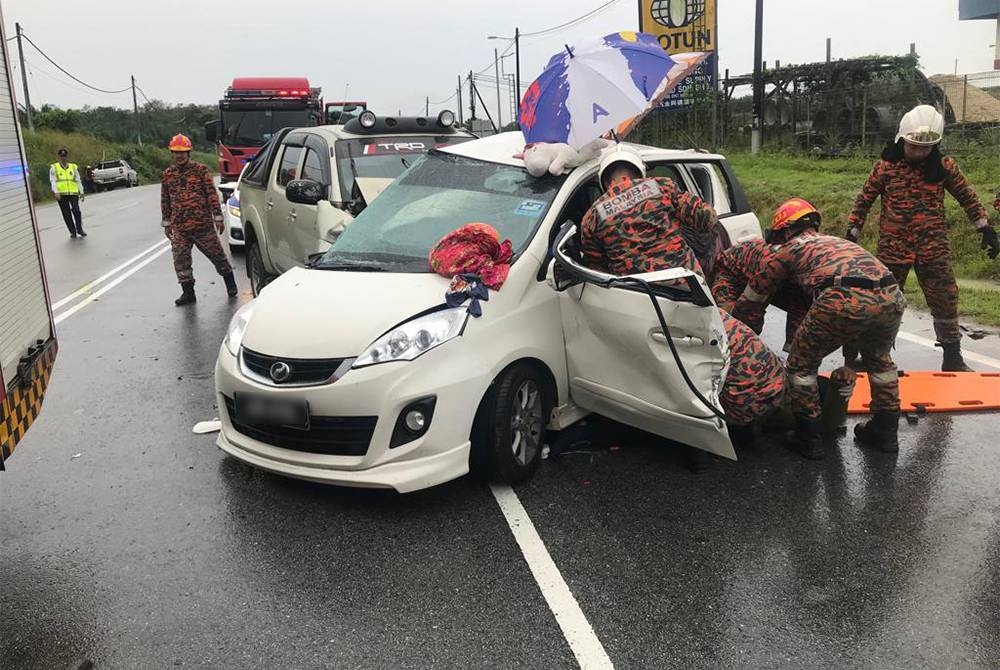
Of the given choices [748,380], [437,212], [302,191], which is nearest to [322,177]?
[302,191]

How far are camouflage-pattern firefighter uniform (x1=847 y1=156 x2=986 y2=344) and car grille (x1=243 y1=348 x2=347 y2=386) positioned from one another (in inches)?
173

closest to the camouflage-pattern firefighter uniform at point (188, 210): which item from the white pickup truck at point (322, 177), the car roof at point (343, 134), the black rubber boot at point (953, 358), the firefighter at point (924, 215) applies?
the white pickup truck at point (322, 177)

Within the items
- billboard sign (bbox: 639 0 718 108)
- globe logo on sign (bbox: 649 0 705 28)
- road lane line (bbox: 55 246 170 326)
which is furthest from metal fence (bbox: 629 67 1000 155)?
road lane line (bbox: 55 246 170 326)

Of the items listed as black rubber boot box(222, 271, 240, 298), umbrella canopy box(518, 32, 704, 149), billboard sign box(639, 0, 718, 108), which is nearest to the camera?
umbrella canopy box(518, 32, 704, 149)

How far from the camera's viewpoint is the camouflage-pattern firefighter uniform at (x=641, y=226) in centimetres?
425

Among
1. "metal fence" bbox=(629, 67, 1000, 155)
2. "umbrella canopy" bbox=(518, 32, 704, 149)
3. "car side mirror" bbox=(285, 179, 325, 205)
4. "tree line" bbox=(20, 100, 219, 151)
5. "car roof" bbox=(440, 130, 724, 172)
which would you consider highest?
"tree line" bbox=(20, 100, 219, 151)

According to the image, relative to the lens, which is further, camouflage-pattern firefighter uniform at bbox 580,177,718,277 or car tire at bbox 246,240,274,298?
car tire at bbox 246,240,274,298

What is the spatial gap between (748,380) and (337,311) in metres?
2.17

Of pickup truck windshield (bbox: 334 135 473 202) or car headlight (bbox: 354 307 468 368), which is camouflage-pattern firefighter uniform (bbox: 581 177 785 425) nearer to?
car headlight (bbox: 354 307 468 368)

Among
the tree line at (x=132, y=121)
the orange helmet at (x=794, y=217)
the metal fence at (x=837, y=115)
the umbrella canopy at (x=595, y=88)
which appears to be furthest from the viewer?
the tree line at (x=132, y=121)

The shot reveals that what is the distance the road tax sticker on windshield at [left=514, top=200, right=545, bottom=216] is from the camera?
4.50 m

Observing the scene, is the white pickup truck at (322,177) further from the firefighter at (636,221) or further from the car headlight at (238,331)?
the firefighter at (636,221)

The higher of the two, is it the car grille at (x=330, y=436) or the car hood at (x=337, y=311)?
the car hood at (x=337, y=311)

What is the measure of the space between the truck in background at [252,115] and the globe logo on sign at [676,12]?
9.70m
